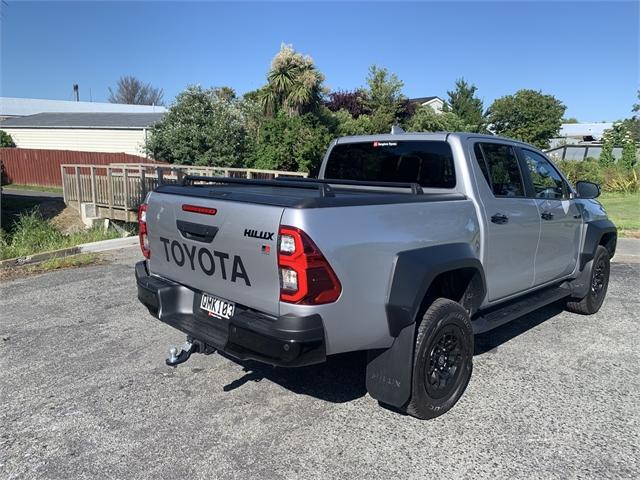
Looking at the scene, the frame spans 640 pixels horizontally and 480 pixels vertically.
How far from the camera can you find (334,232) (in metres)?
2.86

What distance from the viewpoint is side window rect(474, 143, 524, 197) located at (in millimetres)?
4238

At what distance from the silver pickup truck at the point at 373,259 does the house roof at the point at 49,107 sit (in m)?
52.2

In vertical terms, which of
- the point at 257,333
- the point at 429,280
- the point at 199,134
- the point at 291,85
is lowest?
the point at 257,333

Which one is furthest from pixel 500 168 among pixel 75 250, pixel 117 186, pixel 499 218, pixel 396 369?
pixel 117 186

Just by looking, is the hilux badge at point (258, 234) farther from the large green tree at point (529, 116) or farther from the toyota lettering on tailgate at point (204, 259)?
the large green tree at point (529, 116)

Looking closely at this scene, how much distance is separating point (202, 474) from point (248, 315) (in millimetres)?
899

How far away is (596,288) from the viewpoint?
5.95m

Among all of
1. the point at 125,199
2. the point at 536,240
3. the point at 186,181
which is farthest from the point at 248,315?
the point at 125,199

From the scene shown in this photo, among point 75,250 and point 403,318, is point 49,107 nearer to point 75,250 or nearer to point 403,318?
point 75,250

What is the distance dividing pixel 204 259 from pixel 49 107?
64.8 m

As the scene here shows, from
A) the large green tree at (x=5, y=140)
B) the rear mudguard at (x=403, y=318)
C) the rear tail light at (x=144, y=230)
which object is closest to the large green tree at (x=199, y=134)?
the rear tail light at (x=144, y=230)

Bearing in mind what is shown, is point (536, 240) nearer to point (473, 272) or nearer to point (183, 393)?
point (473, 272)

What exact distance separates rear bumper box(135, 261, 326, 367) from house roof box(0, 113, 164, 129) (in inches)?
1278

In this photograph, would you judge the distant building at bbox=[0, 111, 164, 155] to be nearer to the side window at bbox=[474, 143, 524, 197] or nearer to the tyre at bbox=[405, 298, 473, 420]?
the side window at bbox=[474, 143, 524, 197]
